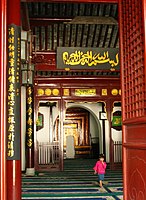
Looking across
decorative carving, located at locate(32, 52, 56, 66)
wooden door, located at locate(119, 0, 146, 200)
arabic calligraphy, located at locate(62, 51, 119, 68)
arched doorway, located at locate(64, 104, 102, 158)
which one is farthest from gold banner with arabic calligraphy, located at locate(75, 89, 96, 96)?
wooden door, located at locate(119, 0, 146, 200)

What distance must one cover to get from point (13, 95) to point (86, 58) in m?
4.39

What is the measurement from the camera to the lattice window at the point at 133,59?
2879 mm

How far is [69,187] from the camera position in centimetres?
632

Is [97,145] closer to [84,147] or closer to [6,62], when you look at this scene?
[84,147]

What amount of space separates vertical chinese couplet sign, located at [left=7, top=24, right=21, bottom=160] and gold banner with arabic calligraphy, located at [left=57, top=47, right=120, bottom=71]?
412 centimetres

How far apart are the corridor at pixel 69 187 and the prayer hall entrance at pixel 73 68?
2.91 ft

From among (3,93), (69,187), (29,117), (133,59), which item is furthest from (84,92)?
(3,93)

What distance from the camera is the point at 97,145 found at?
13.7m

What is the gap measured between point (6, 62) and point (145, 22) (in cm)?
125

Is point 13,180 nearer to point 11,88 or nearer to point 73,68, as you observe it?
point 11,88

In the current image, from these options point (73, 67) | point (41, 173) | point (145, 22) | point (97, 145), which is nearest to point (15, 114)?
point (145, 22)

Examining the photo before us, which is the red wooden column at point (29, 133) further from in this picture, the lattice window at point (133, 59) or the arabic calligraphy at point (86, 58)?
the lattice window at point (133, 59)

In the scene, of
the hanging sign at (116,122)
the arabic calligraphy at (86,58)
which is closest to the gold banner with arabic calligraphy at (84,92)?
the arabic calligraphy at (86,58)

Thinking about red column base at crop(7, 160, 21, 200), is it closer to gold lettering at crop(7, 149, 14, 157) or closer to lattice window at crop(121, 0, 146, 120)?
gold lettering at crop(7, 149, 14, 157)
